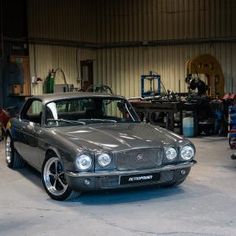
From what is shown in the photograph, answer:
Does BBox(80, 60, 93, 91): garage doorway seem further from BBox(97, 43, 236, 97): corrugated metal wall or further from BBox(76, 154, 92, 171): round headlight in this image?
BBox(76, 154, 92, 171): round headlight

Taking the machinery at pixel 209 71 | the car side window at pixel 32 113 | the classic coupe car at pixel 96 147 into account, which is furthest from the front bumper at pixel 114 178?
the machinery at pixel 209 71

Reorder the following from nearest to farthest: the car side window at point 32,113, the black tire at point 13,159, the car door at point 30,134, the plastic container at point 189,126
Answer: the car door at point 30,134 < the car side window at point 32,113 < the black tire at point 13,159 < the plastic container at point 189,126

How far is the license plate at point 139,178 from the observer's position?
5695 mm

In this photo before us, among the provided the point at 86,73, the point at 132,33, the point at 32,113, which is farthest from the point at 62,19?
the point at 32,113

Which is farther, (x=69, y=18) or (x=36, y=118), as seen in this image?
(x=69, y=18)

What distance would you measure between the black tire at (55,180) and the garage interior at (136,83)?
4.7 inches

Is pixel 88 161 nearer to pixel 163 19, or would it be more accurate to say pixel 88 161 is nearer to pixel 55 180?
pixel 55 180

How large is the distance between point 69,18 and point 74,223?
550 inches

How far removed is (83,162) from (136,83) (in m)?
13.4

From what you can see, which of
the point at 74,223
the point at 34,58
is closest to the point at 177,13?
the point at 34,58

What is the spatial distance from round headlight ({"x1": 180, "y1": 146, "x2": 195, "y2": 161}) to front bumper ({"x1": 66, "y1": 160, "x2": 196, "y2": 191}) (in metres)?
0.30

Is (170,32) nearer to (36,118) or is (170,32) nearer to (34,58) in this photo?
(34,58)

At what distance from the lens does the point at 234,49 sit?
17.3m

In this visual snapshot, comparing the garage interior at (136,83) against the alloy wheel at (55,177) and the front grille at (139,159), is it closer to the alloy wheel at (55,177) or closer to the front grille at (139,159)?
the alloy wheel at (55,177)
